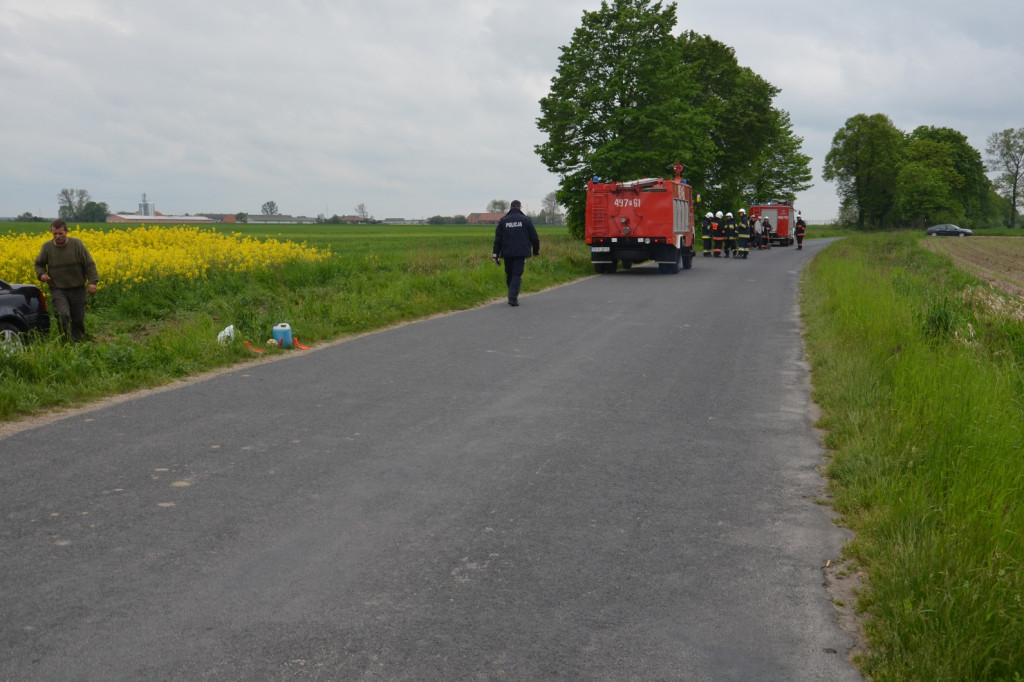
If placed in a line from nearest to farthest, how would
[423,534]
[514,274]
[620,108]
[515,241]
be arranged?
[423,534]
[515,241]
[514,274]
[620,108]

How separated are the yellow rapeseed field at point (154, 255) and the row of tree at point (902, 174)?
287ft

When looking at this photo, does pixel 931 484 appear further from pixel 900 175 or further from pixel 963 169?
pixel 963 169

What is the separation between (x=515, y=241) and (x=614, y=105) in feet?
91.0

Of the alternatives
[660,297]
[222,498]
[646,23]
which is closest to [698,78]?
[646,23]

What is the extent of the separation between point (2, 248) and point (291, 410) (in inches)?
442

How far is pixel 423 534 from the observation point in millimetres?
4574

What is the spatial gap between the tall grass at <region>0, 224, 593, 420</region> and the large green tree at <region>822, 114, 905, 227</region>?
83996 mm

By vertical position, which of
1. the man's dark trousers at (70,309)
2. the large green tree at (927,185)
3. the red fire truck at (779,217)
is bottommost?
the man's dark trousers at (70,309)

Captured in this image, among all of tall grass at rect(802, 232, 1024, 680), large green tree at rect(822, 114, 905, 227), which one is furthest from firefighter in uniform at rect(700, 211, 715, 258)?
large green tree at rect(822, 114, 905, 227)

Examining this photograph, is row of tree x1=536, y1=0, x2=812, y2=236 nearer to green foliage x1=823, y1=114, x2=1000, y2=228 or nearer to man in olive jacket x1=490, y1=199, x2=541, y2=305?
man in olive jacket x1=490, y1=199, x2=541, y2=305

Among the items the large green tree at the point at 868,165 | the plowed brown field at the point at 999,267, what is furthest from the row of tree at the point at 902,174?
the plowed brown field at the point at 999,267

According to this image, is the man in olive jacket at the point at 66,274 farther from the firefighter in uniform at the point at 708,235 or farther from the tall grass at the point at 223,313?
the firefighter in uniform at the point at 708,235

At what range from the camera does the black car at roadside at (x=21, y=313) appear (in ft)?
32.7

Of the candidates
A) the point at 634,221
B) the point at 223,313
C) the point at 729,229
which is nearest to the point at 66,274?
the point at 223,313
